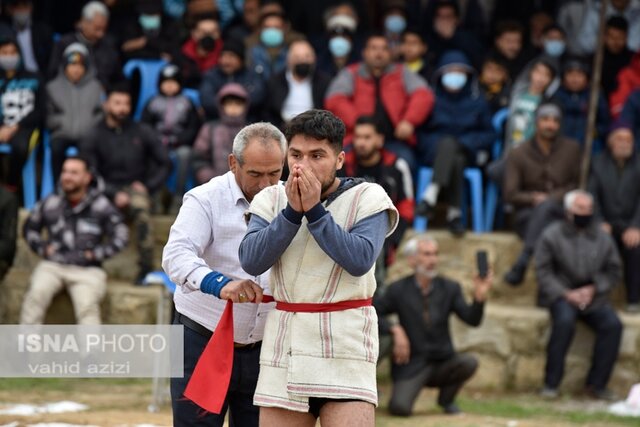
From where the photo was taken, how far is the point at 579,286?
1064cm

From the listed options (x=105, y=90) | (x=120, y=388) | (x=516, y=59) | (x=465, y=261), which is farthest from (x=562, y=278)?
(x=105, y=90)


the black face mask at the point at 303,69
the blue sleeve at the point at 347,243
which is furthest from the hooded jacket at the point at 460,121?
the blue sleeve at the point at 347,243

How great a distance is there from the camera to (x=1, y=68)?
11516 millimetres

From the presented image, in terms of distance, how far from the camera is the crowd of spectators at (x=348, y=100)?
11219 millimetres

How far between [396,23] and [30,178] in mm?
3762

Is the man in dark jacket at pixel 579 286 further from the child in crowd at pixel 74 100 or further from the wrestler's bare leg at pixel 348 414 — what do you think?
the wrestler's bare leg at pixel 348 414

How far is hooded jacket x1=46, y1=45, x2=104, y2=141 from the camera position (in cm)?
1150

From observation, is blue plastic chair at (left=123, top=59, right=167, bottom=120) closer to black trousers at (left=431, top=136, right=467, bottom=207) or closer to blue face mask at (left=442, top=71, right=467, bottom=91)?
blue face mask at (left=442, top=71, right=467, bottom=91)

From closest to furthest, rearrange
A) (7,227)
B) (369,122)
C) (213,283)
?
1. (213,283)
2. (369,122)
3. (7,227)

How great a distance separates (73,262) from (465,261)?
3.37m

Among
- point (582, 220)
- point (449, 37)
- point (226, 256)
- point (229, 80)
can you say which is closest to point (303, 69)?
point (229, 80)

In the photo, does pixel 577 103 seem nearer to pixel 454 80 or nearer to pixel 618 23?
pixel 618 23

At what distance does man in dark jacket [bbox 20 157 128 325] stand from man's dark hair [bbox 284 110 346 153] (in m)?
6.01

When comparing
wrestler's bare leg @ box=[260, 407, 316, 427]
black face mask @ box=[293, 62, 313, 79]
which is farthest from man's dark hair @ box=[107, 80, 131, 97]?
wrestler's bare leg @ box=[260, 407, 316, 427]
